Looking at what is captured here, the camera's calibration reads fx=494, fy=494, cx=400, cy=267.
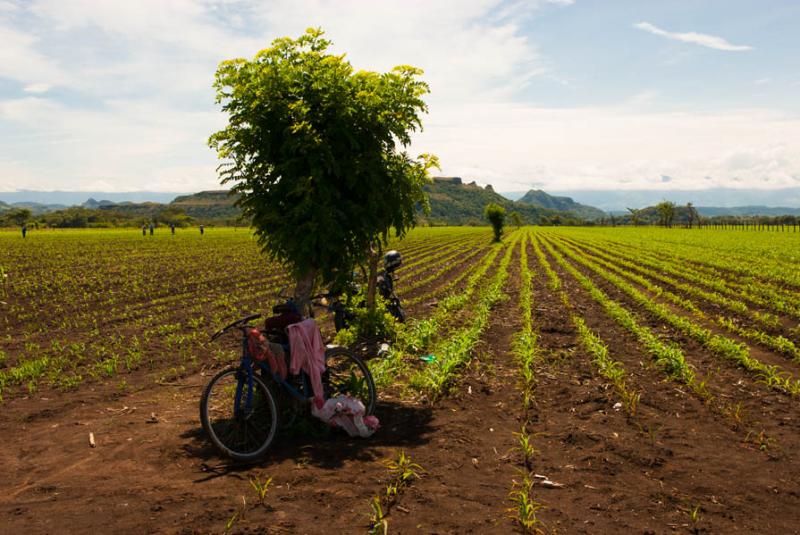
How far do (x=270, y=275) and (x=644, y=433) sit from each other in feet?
66.4

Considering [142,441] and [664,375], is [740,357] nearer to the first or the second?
[664,375]

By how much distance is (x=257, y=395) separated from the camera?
5809mm

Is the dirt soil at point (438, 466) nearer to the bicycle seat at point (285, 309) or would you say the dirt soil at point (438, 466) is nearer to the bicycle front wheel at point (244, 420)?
the bicycle front wheel at point (244, 420)

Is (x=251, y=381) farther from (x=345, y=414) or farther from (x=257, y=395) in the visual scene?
(x=345, y=414)

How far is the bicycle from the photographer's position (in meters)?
5.20

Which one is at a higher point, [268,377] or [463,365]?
[268,377]

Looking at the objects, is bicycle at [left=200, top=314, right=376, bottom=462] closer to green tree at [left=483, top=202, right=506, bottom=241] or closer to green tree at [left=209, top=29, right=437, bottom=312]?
green tree at [left=209, top=29, right=437, bottom=312]

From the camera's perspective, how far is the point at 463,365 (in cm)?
853

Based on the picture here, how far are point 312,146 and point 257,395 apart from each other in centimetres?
315

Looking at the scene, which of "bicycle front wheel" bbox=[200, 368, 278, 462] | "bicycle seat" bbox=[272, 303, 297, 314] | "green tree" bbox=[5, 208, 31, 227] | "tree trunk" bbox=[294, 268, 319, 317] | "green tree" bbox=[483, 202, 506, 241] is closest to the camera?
"bicycle front wheel" bbox=[200, 368, 278, 462]

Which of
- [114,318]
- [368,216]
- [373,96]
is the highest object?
[373,96]

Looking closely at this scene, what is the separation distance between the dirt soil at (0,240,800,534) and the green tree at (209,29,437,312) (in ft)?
8.14

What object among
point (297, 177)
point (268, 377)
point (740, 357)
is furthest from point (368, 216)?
point (740, 357)

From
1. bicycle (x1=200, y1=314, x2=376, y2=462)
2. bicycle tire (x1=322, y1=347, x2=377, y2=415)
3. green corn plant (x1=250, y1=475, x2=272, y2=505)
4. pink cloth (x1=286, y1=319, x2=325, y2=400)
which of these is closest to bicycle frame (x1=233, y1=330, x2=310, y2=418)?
bicycle (x1=200, y1=314, x2=376, y2=462)
